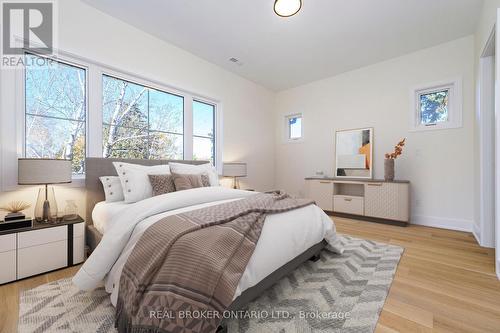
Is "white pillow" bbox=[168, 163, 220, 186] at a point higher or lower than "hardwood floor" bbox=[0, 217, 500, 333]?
higher

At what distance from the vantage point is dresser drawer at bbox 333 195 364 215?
12.4 feet

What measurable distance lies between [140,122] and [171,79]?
84 centimetres

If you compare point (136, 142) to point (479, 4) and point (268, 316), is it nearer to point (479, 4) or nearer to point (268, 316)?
point (268, 316)

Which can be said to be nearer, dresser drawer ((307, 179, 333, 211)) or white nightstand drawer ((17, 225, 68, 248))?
white nightstand drawer ((17, 225, 68, 248))

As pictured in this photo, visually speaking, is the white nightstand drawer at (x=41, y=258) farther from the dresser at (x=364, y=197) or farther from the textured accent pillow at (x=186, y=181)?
the dresser at (x=364, y=197)

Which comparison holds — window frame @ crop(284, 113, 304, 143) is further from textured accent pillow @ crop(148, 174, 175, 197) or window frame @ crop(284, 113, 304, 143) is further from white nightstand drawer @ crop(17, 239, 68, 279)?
white nightstand drawer @ crop(17, 239, 68, 279)

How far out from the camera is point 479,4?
99.7 inches

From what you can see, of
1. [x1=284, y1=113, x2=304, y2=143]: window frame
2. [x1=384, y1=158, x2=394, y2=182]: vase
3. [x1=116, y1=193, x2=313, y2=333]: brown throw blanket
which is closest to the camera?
[x1=116, y1=193, x2=313, y2=333]: brown throw blanket

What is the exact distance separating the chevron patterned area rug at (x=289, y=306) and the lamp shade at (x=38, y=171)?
871 mm

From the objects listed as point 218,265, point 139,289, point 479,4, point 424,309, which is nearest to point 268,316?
point 218,265

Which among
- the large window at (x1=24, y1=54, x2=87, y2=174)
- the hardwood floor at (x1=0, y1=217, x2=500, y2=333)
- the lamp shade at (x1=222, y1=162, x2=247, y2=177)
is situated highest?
the large window at (x1=24, y1=54, x2=87, y2=174)

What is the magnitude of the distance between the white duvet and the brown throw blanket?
4.4 inches

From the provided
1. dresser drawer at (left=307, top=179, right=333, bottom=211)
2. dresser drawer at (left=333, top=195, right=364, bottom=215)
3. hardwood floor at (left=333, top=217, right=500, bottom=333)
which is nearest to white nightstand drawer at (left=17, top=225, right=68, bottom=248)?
hardwood floor at (left=333, top=217, right=500, bottom=333)

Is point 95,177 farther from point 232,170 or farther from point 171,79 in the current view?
point 232,170
